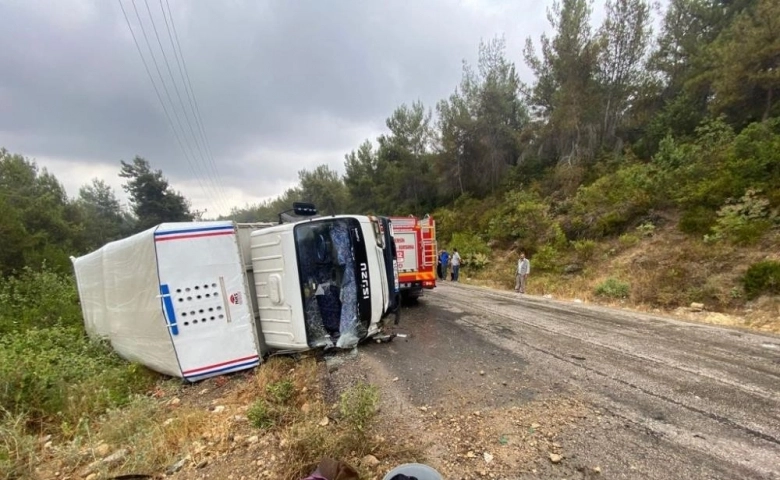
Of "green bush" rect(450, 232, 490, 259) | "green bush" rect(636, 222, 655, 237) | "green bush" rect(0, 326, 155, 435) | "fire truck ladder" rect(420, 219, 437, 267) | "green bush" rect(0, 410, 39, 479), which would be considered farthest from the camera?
"green bush" rect(450, 232, 490, 259)

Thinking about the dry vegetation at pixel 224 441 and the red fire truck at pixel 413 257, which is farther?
the red fire truck at pixel 413 257

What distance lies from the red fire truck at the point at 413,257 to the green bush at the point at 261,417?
19.2 ft

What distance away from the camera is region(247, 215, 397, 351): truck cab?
444 cm

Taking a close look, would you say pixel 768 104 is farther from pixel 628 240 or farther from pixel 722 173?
pixel 628 240

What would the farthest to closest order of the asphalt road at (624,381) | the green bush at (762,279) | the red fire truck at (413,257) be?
the red fire truck at (413,257)
the green bush at (762,279)
the asphalt road at (624,381)

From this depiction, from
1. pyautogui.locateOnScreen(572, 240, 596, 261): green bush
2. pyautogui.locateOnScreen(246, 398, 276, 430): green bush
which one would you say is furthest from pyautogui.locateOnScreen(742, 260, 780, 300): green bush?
pyautogui.locateOnScreen(246, 398, 276, 430): green bush

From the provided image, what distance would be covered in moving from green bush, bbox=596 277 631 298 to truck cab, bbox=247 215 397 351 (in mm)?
7650

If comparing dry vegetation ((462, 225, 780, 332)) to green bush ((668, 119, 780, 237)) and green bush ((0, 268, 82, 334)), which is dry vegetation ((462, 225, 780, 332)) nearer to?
green bush ((668, 119, 780, 237))

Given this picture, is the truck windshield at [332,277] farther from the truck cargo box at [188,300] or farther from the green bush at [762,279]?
the green bush at [762,279]

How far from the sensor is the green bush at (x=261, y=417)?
3.10 m

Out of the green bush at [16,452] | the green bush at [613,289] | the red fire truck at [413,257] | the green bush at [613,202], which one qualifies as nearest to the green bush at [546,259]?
the green bush at [613,202]

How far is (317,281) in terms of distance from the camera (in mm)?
4535

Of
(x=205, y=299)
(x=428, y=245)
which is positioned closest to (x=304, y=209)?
(x=205, y=299)

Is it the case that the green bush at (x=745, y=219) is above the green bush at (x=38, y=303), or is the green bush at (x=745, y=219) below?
above
